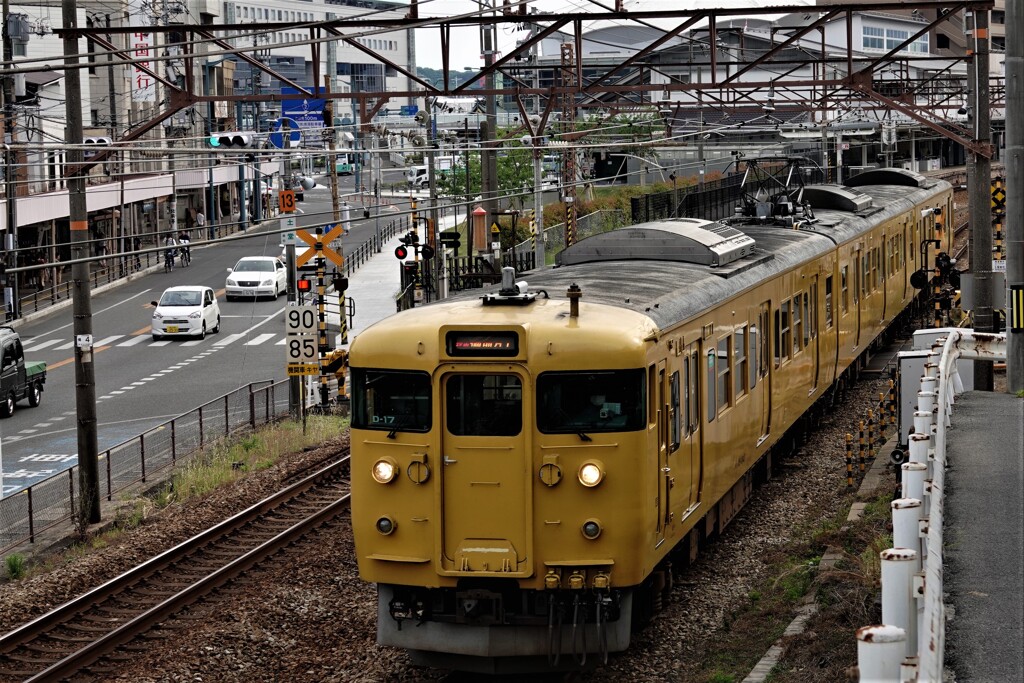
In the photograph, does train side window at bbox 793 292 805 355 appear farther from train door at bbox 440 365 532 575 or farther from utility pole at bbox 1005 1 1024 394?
train door at bbox 440 365 532 575

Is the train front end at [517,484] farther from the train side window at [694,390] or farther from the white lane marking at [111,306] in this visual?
the white lane marking at [111,306]

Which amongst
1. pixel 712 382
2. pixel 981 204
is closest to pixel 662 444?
pixel 712 382

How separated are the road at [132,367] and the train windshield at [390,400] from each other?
693cm

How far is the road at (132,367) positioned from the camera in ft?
77.0

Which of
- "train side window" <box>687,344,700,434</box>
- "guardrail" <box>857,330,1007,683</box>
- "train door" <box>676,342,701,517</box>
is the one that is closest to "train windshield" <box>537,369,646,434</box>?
"train door" <box>676,342,701,517</box>

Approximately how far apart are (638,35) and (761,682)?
75943 millimetres

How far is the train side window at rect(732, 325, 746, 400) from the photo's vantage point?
12.4m

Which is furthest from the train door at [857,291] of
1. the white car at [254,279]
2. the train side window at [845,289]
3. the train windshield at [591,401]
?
the white car at [254,279]

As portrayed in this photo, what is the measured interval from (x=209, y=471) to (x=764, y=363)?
8.26 m

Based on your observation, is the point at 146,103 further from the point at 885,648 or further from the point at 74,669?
the point at 885,648

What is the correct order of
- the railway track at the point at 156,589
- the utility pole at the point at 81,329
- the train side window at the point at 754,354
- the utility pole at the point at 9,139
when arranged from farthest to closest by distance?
the utility pole at the point at 9,139
the utility pole at the point at 81,329
the train side window at the point at 754,354
the railway track at the point at 156,589

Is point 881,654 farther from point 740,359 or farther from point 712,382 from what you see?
point 740,359

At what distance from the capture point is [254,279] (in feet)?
144

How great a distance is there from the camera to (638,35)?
81.6 metres
